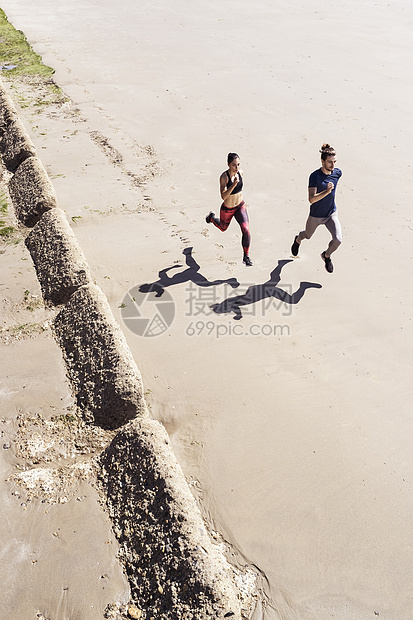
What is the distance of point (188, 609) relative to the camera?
10.4 feet

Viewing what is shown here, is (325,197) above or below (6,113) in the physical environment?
above

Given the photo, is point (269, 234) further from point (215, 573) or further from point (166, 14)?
point (166, 14)

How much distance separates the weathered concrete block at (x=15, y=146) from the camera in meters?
8.14

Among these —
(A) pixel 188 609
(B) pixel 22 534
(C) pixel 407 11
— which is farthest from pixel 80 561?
(C) pixel 407 11

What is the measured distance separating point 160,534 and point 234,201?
12.8ft

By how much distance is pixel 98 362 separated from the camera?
468 cm

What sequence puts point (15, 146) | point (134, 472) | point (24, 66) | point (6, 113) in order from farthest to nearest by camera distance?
point (24, 66) → point (6, 113) → point (15, 146) → point (134, 472)

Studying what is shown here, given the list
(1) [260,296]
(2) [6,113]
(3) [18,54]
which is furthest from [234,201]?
(3) [18,54]

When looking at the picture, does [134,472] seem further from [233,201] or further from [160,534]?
[233,201]

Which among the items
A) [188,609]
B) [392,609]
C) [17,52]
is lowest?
[392,609]

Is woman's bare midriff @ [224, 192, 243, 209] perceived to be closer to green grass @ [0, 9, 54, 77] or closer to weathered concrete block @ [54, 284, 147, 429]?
weathered concrete block @ [54, 284, 147, 429]

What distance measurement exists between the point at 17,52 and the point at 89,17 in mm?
3085

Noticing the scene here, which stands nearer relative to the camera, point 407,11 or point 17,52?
point 17,52

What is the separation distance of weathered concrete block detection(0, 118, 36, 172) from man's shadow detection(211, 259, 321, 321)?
4301 mm
